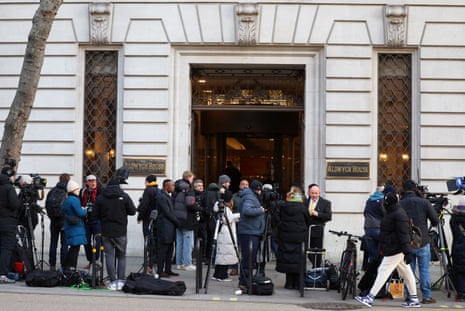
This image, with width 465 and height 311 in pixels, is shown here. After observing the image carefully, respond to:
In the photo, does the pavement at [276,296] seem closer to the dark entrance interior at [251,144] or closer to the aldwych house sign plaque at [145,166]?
the aldwych house sign plaque at [145,166]

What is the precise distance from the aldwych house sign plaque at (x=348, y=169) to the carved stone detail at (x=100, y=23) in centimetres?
652

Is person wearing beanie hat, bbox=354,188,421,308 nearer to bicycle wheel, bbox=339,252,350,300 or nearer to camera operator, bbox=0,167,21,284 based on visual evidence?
bicycle wheel, bbox=339,252,350,300

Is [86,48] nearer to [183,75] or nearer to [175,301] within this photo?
[183,75]

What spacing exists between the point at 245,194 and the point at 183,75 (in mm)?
6246

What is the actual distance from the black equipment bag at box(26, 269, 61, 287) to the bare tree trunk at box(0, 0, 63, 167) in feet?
8.97

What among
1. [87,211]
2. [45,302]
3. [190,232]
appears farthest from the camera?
[190,232]

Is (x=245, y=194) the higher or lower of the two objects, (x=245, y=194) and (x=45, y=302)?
the higher

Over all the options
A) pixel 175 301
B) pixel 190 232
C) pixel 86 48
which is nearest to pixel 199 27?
pixel 86 48

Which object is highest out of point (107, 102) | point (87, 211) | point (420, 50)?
point (420, 50)

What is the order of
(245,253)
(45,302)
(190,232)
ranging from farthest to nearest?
(190,232) < (245,253) < (45,302)

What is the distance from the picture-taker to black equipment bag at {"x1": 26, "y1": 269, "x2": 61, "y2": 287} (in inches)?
544

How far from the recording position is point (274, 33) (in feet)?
62.7

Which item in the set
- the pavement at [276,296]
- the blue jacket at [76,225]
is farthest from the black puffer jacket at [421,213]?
the blue jacket at [76,225]

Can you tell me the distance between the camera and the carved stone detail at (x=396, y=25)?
1881 cm
